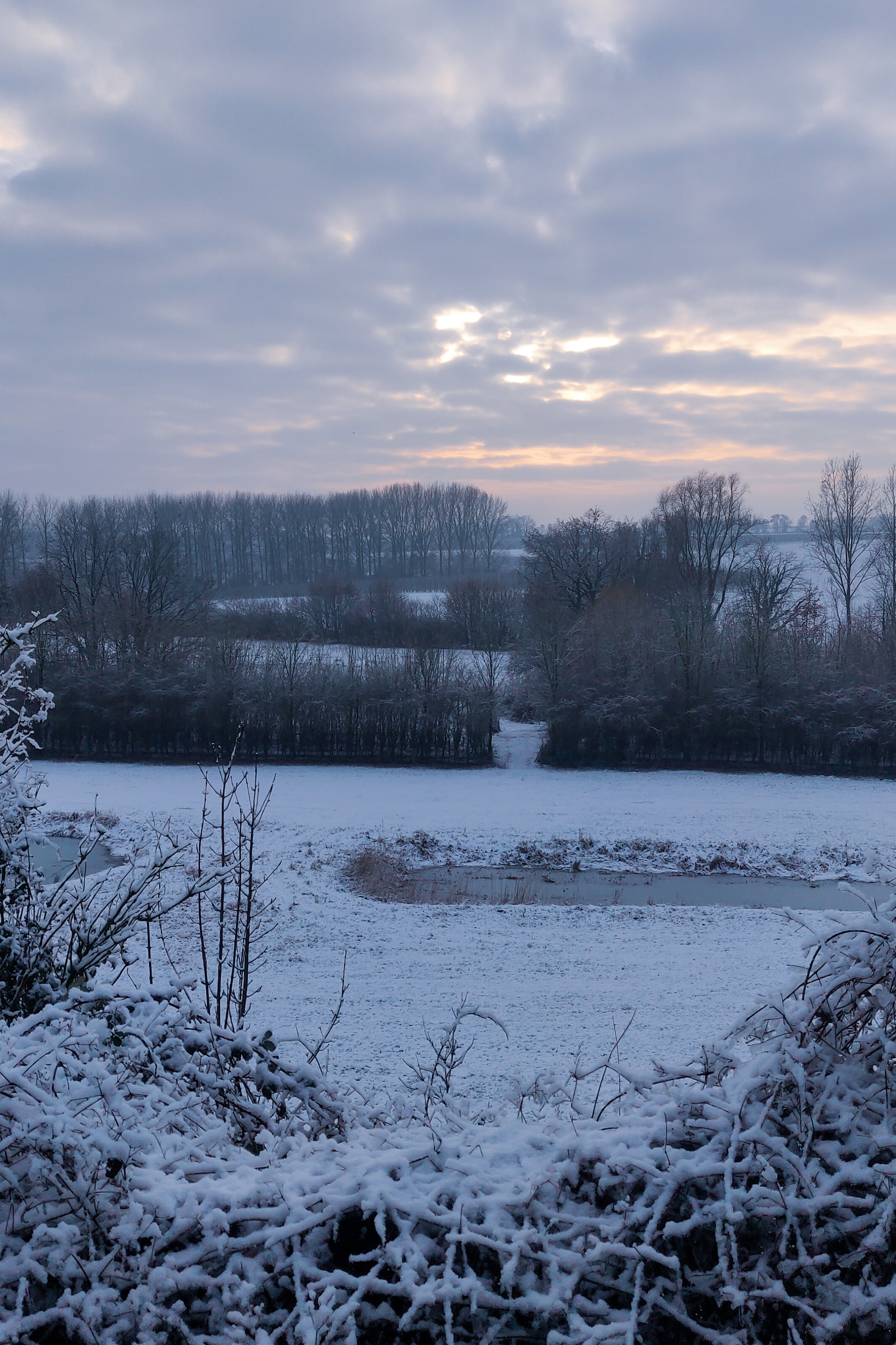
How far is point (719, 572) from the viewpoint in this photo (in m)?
→ 52.0

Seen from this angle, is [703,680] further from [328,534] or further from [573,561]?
[328,534]

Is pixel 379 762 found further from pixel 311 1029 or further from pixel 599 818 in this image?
pixel 311 1029

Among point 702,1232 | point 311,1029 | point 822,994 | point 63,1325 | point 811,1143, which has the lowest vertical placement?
point 311,1029

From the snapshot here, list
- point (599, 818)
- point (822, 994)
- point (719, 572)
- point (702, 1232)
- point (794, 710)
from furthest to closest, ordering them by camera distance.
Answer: point (719, 572), point (794, 710), point (599, 818), point (822, 994), point (702, 1232)

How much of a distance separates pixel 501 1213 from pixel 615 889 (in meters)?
17.0

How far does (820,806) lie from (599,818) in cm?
683

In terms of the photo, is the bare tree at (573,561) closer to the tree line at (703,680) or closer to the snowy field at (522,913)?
the tree line at (703,680)

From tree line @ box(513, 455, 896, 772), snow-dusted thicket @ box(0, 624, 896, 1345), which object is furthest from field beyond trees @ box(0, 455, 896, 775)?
snow-dusted thicket @ box(0, 624, 896, 1345)

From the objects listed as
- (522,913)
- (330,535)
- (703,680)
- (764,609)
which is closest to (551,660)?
(703,680)

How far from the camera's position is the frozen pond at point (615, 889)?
17.6m

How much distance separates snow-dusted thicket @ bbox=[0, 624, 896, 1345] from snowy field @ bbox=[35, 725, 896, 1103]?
0.78 metres

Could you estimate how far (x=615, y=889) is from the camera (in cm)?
1869

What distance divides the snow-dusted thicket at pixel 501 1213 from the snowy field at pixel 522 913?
780mm

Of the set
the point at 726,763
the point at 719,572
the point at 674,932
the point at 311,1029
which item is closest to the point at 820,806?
the point at 726,763
